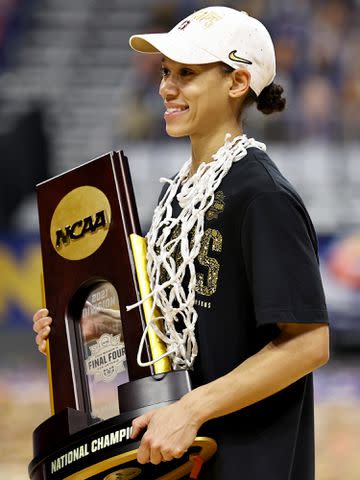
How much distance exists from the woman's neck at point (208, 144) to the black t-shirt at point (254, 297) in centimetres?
8

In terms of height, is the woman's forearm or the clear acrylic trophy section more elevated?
the clear acrylic trophy section

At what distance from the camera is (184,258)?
167cm

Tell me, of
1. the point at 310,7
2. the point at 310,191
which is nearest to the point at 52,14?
the point at 310,7

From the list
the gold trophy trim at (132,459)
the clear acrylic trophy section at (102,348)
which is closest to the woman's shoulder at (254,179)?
the clear acrylic trophy section at (102,348)

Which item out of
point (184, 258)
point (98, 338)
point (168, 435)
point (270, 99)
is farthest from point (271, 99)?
point (168, 435)

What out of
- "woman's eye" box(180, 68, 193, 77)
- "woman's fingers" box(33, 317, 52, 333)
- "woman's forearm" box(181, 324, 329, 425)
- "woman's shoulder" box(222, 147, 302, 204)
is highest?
"woman's eye" box(180, 68, 193, 77)

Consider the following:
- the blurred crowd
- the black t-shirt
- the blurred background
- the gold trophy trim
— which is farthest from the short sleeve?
the blurred crowd

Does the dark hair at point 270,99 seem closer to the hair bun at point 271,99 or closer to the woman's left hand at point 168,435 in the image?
the hair bun at point 271,99

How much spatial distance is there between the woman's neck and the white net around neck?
0.02m

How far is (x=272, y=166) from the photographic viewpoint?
1.69 m

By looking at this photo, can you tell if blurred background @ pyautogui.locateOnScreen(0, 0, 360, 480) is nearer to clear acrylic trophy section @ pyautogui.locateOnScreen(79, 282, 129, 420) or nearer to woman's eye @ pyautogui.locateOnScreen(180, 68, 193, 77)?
clear acrylic trophy section @ pyautogui.locateOnScreen(79, 282, 129, 420)

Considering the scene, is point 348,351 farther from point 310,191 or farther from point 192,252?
point 192,252

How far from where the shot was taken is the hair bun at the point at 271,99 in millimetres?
1814

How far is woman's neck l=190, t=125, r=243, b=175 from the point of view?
5.78ft
